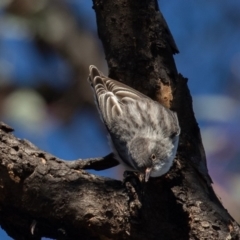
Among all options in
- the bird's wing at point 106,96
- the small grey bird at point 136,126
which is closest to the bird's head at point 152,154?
the small grey bird at point 136,126

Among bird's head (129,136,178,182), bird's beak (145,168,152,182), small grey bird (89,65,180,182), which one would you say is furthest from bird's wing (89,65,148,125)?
bird's beak (145,168,152,182)

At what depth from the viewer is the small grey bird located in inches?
138

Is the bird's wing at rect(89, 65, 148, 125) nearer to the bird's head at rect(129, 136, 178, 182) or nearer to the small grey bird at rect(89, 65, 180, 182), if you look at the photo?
the small grey bird at rect(89, 65, 180, 182)

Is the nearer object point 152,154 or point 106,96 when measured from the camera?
point 152,154

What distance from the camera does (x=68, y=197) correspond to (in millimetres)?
2938

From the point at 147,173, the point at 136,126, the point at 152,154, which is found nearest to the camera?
the point at 147,173

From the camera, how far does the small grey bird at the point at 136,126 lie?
138 inches

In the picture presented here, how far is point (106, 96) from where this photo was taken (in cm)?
413

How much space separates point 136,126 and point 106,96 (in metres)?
0.27

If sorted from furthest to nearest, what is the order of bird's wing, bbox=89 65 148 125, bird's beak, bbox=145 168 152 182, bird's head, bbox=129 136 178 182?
bird's wing, bbox=89 65 148 125, bird's head, bbox=129 136 178 182, bird's beak, bbox=145 168 152 182

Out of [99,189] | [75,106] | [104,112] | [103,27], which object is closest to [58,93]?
[75,106]

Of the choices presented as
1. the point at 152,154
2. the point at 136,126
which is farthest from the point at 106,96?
the point at 152,154

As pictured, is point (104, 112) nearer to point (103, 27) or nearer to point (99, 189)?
point (103, 27)

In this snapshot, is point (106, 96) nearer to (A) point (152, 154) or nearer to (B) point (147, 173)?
(A) point (152, 154)
